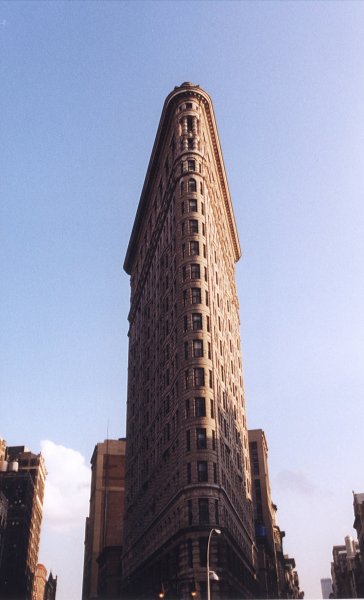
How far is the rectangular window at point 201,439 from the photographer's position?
68.5 m

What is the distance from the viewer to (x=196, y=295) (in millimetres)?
79688

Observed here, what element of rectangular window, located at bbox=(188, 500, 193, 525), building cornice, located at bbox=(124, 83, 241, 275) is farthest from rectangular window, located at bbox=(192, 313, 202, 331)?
building cornice, located at bbox=(124, 83, 241, 275)

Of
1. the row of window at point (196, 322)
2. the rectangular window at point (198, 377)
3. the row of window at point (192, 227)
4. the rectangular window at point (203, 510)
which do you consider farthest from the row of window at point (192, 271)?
the rectangular window at point (203, 510)

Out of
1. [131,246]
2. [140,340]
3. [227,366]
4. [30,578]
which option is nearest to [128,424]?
[140,340]

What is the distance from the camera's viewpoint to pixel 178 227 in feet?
286

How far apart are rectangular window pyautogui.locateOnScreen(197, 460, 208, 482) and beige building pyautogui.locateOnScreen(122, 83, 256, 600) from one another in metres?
0.12

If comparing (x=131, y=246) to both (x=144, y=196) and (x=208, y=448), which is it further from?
(x=208, y=448)

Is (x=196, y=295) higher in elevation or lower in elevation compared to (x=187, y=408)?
higher

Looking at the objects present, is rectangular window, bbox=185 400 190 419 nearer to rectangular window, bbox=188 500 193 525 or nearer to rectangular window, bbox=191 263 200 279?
rectangular window, bbox=188 500 193 525

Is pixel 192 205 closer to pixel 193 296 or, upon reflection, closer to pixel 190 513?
pixel 193 296

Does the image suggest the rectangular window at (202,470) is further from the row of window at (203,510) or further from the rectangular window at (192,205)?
the rectangular window at (192,205)

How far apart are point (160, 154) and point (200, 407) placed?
5825 centimetres

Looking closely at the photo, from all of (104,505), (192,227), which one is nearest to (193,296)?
(192,227)

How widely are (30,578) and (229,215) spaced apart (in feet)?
426
